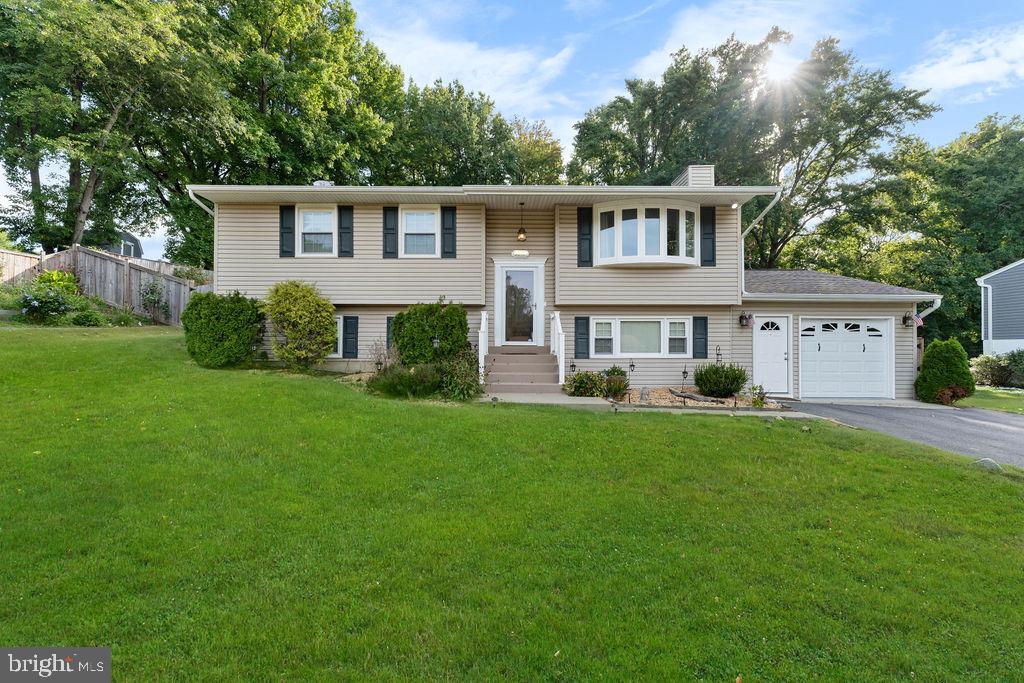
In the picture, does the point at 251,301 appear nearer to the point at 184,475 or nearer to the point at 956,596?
the point at 184,475

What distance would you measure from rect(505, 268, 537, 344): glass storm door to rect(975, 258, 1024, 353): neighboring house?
21100 mm

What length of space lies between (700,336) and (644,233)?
120 inches

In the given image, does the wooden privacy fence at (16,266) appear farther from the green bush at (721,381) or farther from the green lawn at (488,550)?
the green bush at (721,381)

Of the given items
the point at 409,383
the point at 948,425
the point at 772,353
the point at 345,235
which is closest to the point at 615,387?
the point at 409,383

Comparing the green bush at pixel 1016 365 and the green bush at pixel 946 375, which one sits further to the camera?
the green bush at pixel 1016 365

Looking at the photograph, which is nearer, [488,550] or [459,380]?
[488,550]

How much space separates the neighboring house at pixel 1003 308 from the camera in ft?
60.2

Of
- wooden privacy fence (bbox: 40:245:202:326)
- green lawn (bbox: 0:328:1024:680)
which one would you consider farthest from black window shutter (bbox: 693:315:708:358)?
wooden privacy fence (bbox: 40:245:202:326)

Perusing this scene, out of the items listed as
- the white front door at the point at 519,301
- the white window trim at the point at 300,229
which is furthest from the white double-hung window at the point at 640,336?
the white window trim at the point at 300,229

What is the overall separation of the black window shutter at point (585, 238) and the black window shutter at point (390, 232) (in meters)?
4.64

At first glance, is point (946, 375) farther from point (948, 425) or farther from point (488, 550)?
point (488, 550)

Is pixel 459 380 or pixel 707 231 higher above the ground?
pixel 707 231

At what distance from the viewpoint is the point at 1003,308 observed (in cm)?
1892

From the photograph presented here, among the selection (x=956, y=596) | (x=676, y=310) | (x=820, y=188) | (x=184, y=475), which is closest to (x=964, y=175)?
(x=820, y=188)
